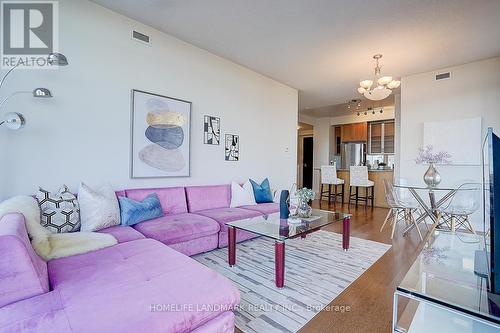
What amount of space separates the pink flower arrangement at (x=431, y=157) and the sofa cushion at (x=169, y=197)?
3599mm

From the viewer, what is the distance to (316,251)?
9.57 feet

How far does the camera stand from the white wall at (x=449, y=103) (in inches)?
150

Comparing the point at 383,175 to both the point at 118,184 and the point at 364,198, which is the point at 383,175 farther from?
the point at 118,184

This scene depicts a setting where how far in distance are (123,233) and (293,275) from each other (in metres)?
1.64

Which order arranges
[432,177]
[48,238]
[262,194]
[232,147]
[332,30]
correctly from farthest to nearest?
[232,147] → [262,194] → [432,177] → [332,30] → [48,238]

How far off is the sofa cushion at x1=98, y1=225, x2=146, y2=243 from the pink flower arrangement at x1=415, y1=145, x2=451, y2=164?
13.0 ft

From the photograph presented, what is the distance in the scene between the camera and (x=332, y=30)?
9.82 ft

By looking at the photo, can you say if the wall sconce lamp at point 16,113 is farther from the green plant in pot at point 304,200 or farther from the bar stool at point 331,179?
the bar stool at point 331,179

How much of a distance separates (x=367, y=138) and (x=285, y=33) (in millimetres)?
5668

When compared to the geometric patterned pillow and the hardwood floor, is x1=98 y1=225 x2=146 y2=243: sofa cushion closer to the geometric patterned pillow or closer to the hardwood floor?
the geometric patterned pillow

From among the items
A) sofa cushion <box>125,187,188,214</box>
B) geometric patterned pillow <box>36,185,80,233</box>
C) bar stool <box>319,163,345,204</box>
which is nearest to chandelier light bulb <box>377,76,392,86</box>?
bar stool <box>319,163,345,204</box>

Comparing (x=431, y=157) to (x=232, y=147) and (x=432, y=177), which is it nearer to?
(x=432, y=177)

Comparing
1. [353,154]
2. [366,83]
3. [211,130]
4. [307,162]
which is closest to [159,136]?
[211,130]

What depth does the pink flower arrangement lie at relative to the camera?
349 cm
